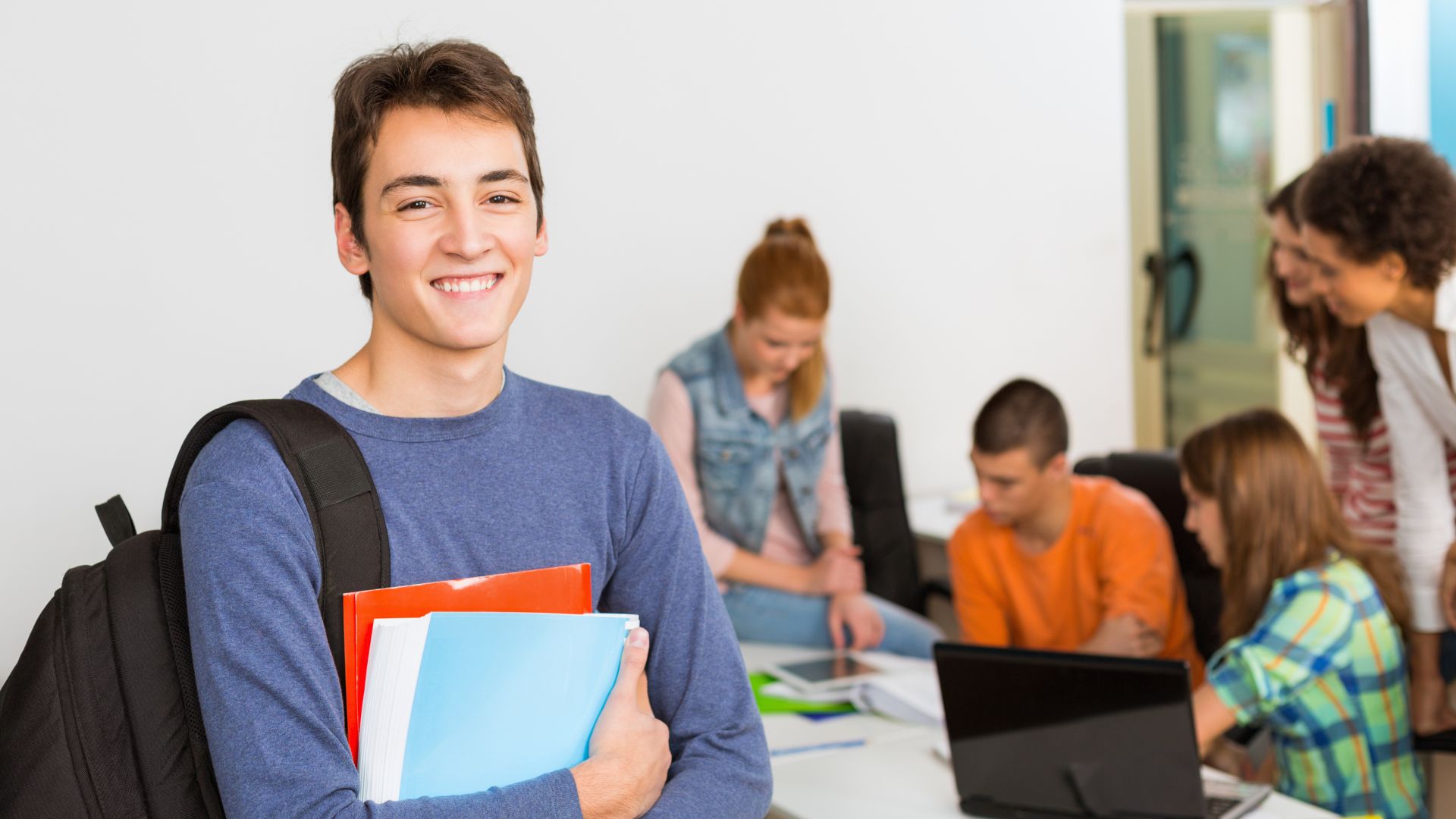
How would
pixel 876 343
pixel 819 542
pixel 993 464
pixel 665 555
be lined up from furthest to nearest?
pixel 876 343 → pixel 819 542 → pixel 993 464 → pixel 665 555

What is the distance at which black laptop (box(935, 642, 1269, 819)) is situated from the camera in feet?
6.16

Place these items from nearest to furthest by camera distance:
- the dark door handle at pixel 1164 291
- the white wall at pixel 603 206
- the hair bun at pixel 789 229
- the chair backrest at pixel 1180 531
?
the white wall at pixel 603 206, the chair backrest at pixel 1180 531, the hair bun at pixel 789 229, the dark door handle at pixel 1164 291

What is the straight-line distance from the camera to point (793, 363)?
9.91 feet

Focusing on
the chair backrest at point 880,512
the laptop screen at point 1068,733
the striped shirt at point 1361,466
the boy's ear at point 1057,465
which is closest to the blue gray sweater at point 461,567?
the laptop screen at point 1068,733

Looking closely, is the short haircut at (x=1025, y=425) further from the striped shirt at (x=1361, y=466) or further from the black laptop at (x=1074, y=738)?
the black laptop at (x=1074, y=738)

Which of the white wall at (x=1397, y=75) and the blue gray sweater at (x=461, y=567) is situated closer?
the blue gray sweater at (x=461, y=567)

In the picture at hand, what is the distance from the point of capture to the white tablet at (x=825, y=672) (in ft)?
8.61

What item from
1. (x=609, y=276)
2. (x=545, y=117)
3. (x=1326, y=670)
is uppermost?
(x=545, y=117)

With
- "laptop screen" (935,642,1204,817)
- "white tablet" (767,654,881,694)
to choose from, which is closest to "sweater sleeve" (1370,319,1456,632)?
"laptop screen" (935,642,1204,817)

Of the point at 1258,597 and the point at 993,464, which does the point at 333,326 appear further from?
the point at 1258,597

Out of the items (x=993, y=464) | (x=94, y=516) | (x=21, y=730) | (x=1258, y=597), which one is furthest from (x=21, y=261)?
(x=1258, y=597)

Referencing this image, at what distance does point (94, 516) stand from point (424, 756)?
1912 mm

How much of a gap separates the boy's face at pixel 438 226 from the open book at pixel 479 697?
0.29 meters

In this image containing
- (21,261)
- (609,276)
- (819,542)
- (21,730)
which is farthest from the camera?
(609,276)
